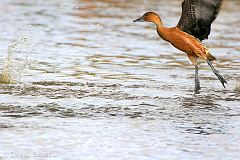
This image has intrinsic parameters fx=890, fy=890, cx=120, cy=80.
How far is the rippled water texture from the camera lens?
873cm

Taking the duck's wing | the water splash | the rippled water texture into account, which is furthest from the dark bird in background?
the water splash

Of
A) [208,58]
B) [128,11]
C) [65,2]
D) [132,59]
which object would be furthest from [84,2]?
[208,58]

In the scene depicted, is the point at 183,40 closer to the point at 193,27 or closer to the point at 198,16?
the point at 193,27

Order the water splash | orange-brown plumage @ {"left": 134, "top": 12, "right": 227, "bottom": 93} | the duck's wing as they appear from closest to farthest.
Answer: the duck's wing < orange-brown plumage @ {"left": 134, "top": 12, "right": 227, "bottom": 93} < the water splash

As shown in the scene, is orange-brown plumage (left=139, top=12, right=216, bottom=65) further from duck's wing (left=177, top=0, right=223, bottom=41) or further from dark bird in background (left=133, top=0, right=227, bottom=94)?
duck's wing (left=177, top=0, right=223, bottom=41)

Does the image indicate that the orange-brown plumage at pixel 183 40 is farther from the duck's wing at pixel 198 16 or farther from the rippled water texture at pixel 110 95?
the rippled water texture at pixel 110 95

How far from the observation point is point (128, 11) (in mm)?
25047

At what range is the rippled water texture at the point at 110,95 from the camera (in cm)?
873

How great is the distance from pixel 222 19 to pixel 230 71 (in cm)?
895

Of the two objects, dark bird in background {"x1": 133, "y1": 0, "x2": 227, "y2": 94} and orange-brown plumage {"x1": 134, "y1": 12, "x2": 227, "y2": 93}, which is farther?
orange-brown plumage {"x1": 134, "y1": 12, "x2": 227, "y2": 93}

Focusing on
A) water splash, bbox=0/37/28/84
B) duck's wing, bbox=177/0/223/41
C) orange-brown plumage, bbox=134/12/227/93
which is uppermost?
duck's wing, bbox=177/0/223/41

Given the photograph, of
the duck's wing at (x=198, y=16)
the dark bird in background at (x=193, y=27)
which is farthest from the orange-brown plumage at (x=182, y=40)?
the duck's wing at (x=198, y=16)

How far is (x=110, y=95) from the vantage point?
39.0 ft

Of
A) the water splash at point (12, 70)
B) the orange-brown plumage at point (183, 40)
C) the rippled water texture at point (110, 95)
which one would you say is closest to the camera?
the rippled water texture at point (110, 95)
